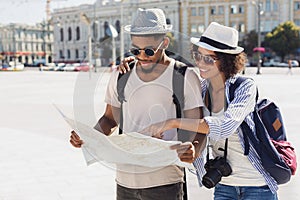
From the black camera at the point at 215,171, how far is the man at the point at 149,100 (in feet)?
0.41

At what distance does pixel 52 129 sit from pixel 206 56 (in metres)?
5.42

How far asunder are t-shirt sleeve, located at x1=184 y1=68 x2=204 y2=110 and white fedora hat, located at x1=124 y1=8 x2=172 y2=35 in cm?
19

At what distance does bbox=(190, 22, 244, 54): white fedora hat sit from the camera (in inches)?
69.9

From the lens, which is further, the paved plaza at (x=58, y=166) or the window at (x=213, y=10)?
the window at (x=213, y=10)

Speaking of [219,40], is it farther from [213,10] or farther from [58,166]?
[213,10]

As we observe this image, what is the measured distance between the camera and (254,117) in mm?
Result: 1800

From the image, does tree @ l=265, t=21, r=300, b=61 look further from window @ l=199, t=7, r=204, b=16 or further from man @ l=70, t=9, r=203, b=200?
man @ l=70, t=9, r=203, b=200

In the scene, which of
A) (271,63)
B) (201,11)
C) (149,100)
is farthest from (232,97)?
(201,11)

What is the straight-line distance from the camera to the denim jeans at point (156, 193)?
1834 mm

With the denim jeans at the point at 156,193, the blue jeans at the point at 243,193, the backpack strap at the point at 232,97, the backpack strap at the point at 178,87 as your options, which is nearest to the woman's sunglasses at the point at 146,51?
the backpack strap at the point at 178,87

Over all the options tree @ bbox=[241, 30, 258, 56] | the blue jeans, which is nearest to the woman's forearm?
the blue jeans

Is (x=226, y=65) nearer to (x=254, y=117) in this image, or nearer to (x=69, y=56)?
(x=254, y=117)

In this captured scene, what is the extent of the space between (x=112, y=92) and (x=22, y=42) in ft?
241

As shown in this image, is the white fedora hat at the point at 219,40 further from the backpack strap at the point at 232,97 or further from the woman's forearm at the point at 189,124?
the woman's forearm at the point at 189,124
